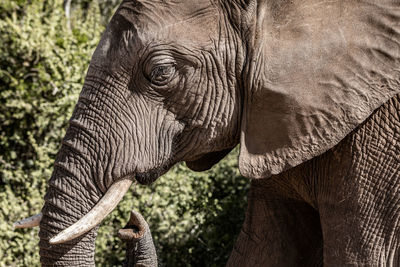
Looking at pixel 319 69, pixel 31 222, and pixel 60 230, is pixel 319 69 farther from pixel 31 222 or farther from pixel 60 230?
pixel 31 222

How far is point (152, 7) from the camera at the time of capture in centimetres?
267

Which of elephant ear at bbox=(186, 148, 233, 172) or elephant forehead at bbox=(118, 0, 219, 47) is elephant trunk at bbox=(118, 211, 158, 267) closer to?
elephant ear at bbox=(186, 148, 233, 172)

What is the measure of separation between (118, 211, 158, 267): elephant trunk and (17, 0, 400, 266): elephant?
37 cm

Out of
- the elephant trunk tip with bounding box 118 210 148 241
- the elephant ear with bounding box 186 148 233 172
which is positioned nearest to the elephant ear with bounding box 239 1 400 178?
the elephant ear with bounding box 186 148 233 172

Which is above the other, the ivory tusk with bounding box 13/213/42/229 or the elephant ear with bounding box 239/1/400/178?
the elephant ear with bounding box 239/1/400/178

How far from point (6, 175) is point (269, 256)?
2.75 meters

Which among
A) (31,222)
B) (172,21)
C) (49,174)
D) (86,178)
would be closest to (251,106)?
(172,21)

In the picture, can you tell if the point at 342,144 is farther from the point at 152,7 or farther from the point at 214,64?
the point at 152,7

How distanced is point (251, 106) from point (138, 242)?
83cm

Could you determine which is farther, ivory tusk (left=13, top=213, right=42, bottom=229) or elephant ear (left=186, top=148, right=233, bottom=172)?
elephant ear (left=186, top=148, right=233, bottom=172)

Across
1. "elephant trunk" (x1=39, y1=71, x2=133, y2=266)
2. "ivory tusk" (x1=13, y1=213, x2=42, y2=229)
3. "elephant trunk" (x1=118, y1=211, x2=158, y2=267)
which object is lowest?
"elephant trunk" (x1=118, y1=211, x2=158, y2=267)

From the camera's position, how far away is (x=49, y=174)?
17.8 feet

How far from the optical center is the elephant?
2.64 metres

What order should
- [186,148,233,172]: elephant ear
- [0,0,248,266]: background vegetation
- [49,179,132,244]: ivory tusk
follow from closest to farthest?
1. [49,179,132,244]: ivory tusk
2. [186,148,233,172]: elephant ear
3. [0,0,248,266]: background vegetation
